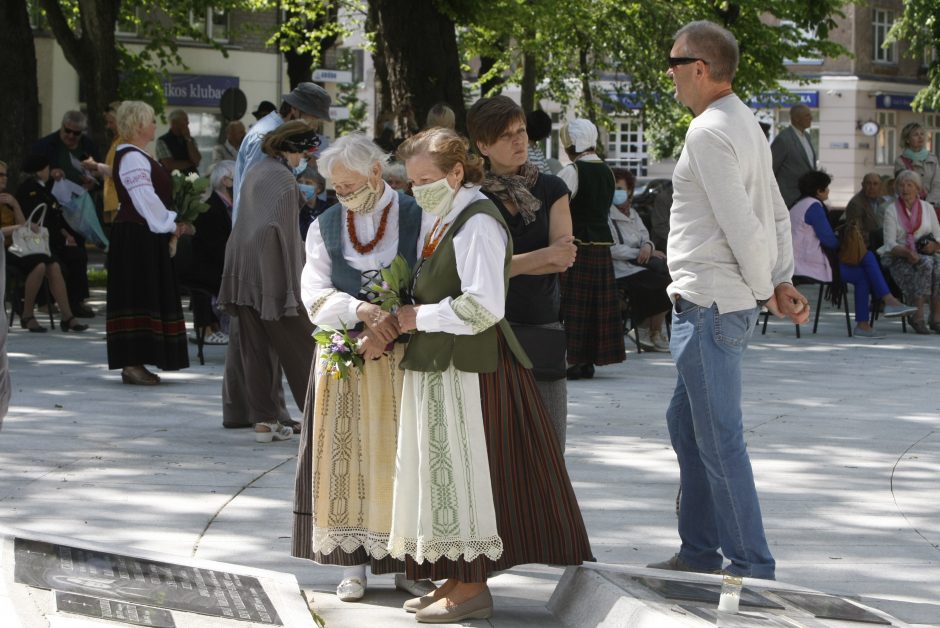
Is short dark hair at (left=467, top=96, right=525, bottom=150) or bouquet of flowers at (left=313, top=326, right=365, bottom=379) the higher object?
short dark hair at (left=467, top=96, right=525, bottom=150)

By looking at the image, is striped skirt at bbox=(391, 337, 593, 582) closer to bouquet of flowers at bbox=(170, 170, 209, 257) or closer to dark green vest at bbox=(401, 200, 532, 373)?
dark green vest at bbox=(401, 200, 532, 373)

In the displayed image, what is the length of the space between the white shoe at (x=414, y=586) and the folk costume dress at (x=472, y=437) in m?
0.33

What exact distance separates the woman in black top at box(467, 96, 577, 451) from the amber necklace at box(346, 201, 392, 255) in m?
0.46

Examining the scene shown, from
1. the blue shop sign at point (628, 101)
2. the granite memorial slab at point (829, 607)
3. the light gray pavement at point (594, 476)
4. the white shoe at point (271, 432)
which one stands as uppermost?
the blue shop sign at point (628, 101)

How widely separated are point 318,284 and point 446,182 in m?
0.75

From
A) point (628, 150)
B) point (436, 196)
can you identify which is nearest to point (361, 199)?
point (436, 196)

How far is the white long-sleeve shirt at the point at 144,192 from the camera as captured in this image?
1070 centimetres

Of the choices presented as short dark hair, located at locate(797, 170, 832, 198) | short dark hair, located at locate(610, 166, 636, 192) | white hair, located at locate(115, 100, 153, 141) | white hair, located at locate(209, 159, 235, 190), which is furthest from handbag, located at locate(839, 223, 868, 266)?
white hair, located at locate(115, 100, 153, 141)

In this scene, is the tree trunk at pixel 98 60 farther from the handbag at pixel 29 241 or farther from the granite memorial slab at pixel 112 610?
the granite memorial slab at pixel 112 610

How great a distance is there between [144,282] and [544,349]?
5.69 meters

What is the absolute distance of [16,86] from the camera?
20.1m

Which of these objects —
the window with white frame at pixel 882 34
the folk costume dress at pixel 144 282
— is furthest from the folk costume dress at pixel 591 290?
the window with white frame at pixel 882 34

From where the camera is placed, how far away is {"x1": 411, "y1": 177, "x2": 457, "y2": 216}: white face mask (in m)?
5.46

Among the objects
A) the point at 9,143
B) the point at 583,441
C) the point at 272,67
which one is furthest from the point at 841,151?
the point at 583,441
